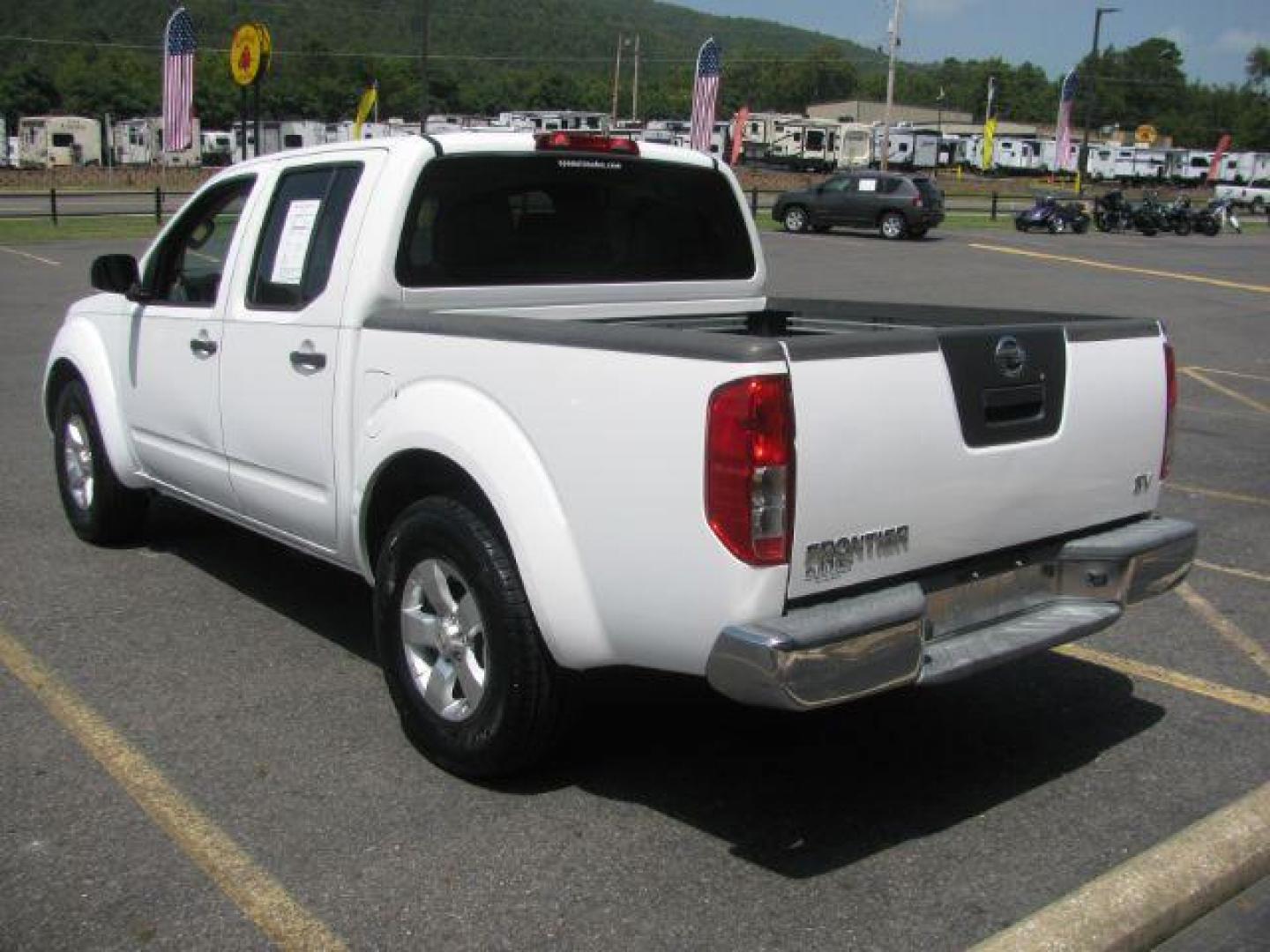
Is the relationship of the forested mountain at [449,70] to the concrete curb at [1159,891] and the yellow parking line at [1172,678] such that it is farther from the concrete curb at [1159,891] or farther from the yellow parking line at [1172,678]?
the concrete curb at [1159,891]

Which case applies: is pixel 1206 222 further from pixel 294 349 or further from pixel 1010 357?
pixel 294 349

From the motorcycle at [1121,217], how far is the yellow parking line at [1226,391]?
31.4 meters

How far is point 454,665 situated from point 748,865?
1.06m

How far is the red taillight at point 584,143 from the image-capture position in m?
4.74

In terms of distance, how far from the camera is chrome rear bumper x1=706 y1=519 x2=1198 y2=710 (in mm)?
3076

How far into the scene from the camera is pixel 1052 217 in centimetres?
3953

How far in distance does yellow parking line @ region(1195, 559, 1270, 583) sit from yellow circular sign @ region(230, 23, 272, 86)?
710 inches

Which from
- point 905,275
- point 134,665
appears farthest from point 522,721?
point 905,275

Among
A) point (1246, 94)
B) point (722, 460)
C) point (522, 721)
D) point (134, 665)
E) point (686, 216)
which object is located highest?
point (1246, 94)

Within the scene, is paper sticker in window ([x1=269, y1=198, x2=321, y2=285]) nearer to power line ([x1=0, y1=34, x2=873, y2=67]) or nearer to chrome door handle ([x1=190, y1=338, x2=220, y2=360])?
chrome door handle ([x1=190, y1=338, x2=220, y2=360])

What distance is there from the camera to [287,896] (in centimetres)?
323

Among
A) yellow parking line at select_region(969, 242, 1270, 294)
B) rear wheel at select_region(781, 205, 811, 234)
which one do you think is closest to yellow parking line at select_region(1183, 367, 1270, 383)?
yellow parking line at select_region(969, 242, 1270, 294)

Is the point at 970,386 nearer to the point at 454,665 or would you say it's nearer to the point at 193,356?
the point at 454,665

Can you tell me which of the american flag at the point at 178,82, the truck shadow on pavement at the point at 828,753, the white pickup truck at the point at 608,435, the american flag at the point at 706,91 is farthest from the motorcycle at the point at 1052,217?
the truck shadow on pavement at the point at 828,753
